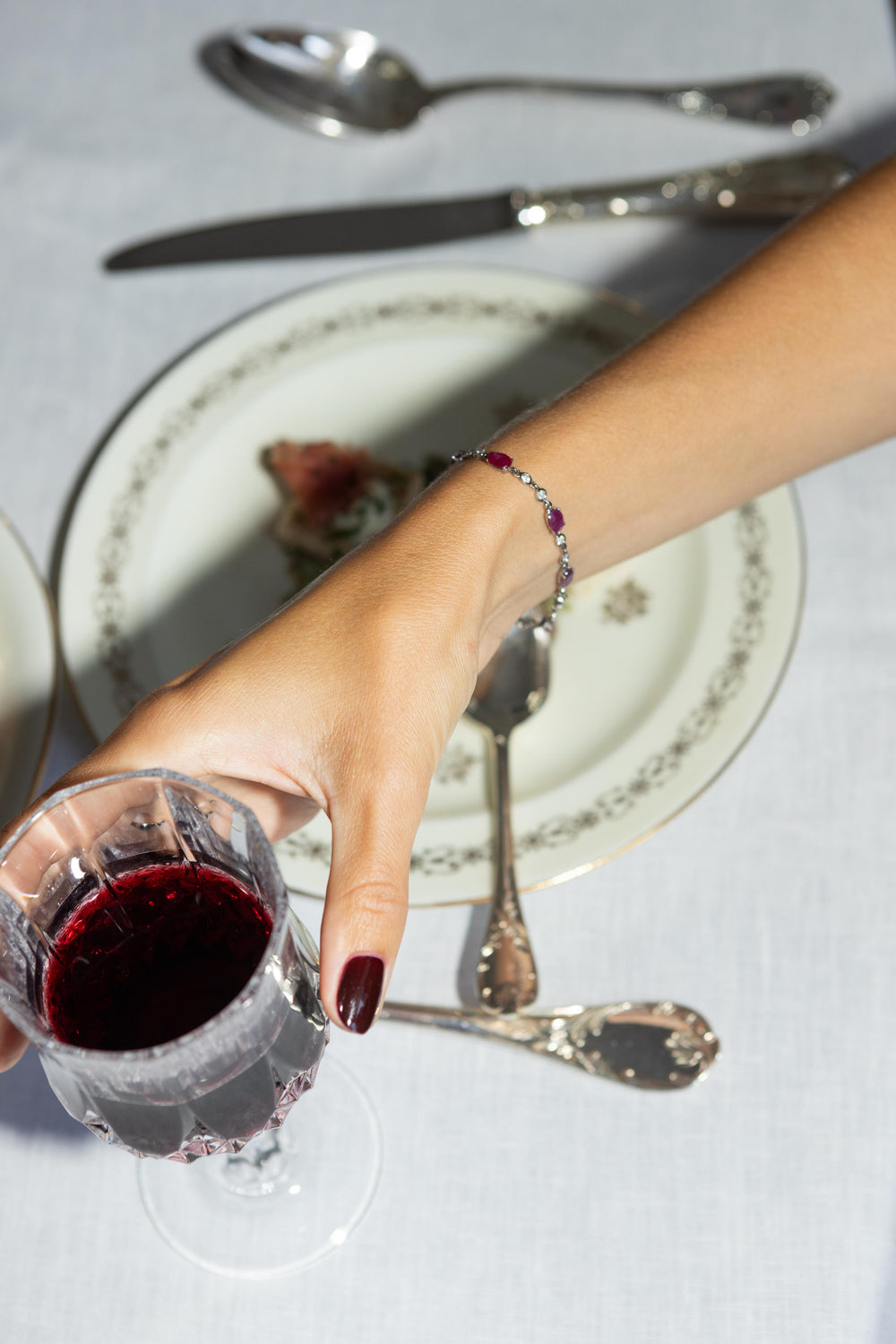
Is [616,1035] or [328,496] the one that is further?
[328,496]

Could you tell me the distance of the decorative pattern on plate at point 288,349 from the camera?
40.7 inches

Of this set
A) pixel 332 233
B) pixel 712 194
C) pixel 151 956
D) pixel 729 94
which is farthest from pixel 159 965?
pixel 729 94

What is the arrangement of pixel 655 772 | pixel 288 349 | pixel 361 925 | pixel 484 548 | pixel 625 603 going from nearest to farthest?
1. pixel 361 925
2. pixel 484 548
3. pixel 655 772
4. pixel 625 603
5. pixel 288 349

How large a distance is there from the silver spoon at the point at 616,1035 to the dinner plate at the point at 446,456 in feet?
0.32

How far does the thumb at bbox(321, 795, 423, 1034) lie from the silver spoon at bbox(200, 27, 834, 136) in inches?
37.3

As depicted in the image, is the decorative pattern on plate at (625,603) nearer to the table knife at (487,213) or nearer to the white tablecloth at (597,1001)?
the white tablecloth at (597,1001)

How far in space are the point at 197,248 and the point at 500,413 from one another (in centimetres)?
39

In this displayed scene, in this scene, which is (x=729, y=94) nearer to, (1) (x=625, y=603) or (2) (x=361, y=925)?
(1) (x=625, y=603)

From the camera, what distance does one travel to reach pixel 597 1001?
A: 34.2 inches

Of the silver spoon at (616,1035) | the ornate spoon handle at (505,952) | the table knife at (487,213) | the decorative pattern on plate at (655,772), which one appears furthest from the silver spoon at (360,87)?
the silver spoon at (616,1035)

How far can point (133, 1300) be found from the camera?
2.57ft

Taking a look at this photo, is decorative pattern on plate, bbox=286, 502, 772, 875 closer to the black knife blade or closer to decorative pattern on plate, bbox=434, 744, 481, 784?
decorative pattern on plate, bbox=434, 744, 481, 784

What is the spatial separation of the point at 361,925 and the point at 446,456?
60 cm

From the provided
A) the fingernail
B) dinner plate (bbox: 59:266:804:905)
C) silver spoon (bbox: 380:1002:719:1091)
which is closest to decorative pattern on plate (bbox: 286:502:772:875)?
dinner plate (bbox: 59:266:804:905)
